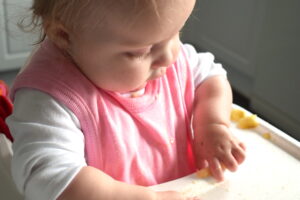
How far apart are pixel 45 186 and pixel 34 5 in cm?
20

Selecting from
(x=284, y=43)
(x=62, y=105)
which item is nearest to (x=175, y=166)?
(x=62, y=105)

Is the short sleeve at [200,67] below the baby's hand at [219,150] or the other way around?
the other way around

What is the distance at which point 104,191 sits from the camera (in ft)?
1.65

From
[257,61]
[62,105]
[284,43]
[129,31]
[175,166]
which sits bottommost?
[257,61]

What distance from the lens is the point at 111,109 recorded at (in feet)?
1.92

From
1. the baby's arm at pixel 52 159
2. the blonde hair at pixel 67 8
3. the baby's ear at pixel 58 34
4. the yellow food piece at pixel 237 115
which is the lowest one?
the yellow food piece at pixel 237 115

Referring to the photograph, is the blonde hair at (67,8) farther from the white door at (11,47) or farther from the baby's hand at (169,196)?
the white door at (11,47)

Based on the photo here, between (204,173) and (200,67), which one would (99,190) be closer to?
(204,173)

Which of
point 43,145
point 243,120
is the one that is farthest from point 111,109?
point 243,120

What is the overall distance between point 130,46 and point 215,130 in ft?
0.64

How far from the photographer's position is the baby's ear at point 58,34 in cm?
51

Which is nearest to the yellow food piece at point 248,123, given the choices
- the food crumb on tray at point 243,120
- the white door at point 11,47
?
the food crumb on tray at point 243,120

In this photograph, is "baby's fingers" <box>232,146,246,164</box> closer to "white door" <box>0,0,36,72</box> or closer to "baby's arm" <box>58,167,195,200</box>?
"baby's arm" <box>58,167,195,200</box>

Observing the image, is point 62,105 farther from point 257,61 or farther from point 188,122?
point 257,61
